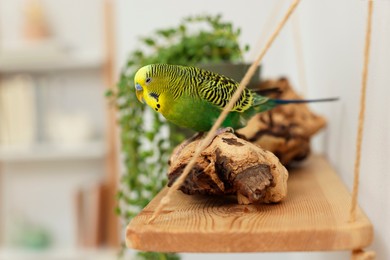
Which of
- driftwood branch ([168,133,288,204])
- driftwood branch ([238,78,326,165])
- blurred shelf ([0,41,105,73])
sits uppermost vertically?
driftwood branch ([168,133,288,204])

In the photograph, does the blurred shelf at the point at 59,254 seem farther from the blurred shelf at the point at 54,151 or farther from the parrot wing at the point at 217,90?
the parrot wing at the point at 217,90

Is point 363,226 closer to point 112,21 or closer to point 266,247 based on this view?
point 266,247

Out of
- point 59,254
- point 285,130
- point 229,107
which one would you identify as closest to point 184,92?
point 229,107

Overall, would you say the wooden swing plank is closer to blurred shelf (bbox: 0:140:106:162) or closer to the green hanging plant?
the green hanging plant

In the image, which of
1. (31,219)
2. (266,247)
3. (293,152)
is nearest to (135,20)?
(293,152)

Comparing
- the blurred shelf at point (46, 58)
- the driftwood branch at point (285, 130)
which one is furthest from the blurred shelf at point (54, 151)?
the driftwood branch at point (285, 130)

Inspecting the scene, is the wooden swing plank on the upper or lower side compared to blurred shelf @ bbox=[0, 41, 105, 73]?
upper

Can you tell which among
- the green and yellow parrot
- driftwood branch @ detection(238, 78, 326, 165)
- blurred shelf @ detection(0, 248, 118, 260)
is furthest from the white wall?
blurred shelf @ detection(0, 248, 118, 260)
